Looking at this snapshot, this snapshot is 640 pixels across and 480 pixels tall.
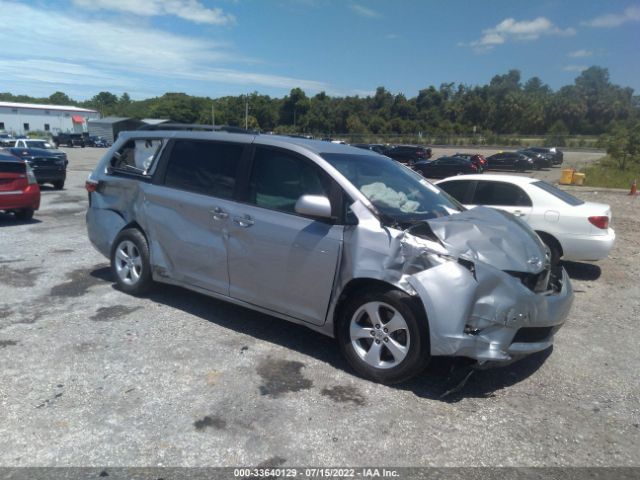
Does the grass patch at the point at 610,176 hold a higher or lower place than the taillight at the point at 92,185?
lower

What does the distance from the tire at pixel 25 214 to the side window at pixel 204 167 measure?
21.2ft

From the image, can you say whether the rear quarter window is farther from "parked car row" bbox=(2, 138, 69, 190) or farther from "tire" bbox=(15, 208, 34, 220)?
"parked car row" bbox=(2, 138, 69, 190)

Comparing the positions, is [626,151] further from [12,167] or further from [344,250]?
[344,250]

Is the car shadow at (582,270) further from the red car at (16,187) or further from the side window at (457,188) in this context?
the red car at (16,187)

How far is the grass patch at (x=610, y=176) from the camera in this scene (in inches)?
1020

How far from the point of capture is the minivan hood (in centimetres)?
362

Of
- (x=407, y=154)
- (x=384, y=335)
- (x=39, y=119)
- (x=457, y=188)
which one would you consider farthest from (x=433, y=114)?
(x=384, y=335)

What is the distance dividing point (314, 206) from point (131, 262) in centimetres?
267

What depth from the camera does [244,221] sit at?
446 cm

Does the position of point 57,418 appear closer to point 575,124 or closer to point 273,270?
point 273,270

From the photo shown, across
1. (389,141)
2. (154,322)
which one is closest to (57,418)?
(154,322)

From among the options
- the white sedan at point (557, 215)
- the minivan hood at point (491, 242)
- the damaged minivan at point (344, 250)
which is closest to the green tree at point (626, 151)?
the white sedan at point (557, 215)

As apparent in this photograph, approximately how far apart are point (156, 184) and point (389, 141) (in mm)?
74702

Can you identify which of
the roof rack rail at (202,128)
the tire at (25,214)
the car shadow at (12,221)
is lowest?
the car shadow at (12,221)
